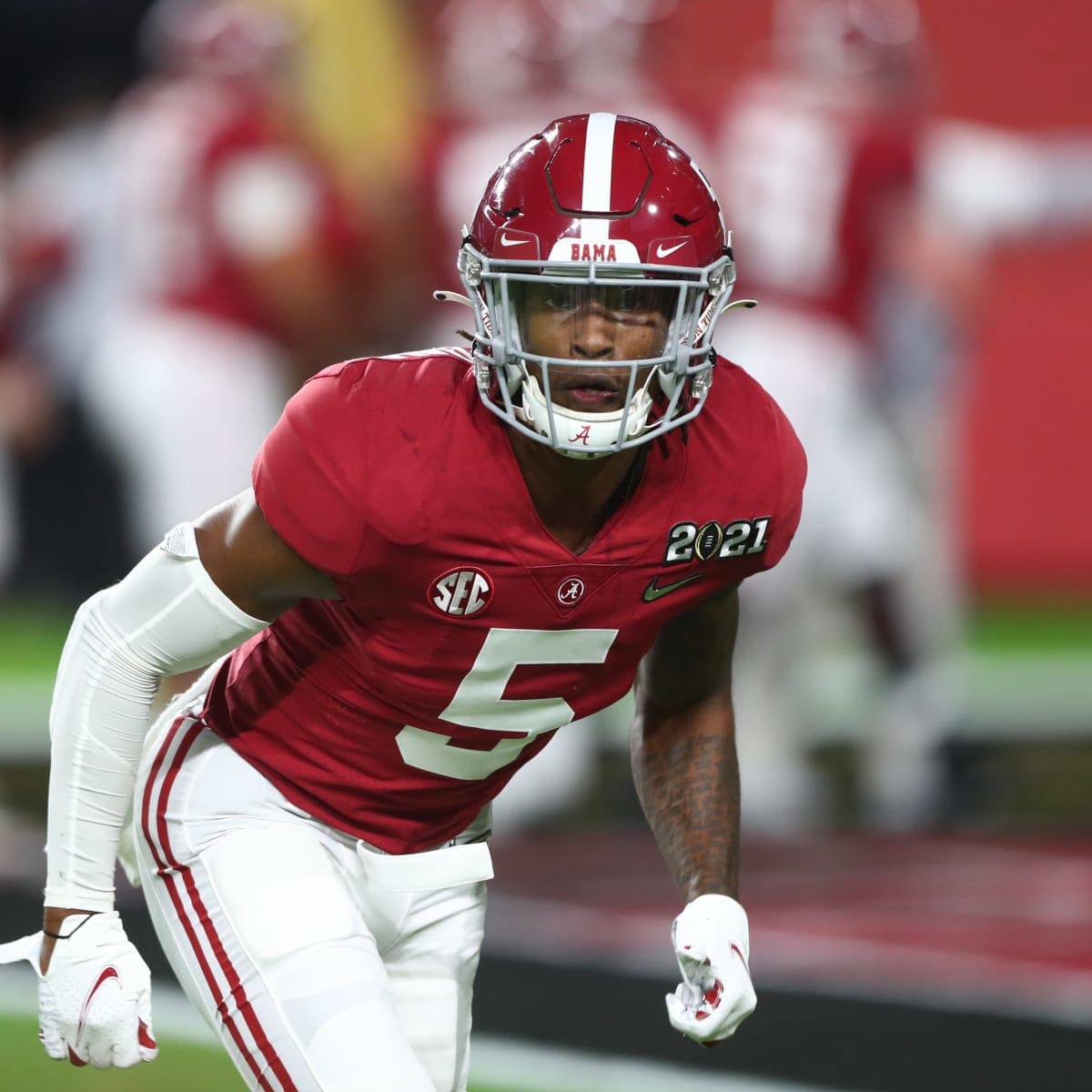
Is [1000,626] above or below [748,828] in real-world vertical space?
below

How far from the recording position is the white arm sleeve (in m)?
1.96

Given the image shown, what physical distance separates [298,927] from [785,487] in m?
0.67

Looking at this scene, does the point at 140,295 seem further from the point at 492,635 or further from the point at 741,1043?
the point at 492,635

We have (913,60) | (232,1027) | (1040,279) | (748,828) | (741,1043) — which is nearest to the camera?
(232,1027)

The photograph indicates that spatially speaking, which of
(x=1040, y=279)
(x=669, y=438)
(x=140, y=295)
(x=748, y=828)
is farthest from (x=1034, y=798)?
(x=669, y=438)

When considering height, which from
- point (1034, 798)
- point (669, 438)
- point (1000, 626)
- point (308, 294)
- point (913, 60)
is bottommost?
point (1000, 626)

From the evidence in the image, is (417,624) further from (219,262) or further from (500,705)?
(219,262)

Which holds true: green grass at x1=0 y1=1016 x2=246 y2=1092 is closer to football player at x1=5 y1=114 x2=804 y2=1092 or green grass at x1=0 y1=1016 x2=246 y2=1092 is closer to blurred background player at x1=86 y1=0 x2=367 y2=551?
football player at x1=5 y1=114 x2=804 y2=1092

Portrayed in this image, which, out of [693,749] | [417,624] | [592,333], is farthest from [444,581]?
[693,749]

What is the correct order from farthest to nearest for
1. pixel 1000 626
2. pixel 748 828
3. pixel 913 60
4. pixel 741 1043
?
pixel 1000 626 → pixel 913 60 → pixel 748 828 → pixel 741 1043

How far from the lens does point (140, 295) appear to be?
5852mm

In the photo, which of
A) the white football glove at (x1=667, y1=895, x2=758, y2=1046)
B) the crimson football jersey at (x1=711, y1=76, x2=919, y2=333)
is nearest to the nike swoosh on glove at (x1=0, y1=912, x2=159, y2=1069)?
the white football glove at (x1=667, y1=895, x2=758, y2=1046)

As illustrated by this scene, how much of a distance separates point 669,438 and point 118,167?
430 cm

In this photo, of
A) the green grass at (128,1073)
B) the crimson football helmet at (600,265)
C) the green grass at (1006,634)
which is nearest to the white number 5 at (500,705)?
the crimson football helmet at (600,265)
